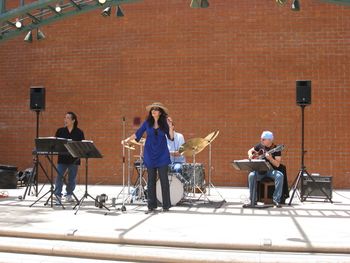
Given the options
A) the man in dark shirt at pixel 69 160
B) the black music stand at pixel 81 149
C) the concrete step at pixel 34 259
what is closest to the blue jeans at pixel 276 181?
the black music stand at pixel 81 149

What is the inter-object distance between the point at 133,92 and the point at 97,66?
4.57 ft

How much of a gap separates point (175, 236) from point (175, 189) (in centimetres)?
299

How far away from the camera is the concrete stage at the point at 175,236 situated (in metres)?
5.53

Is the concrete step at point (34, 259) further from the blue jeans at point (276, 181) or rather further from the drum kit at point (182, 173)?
Result: the blue jeans at point (276, 181)

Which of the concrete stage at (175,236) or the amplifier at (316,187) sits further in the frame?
the amplifier at (316,187)

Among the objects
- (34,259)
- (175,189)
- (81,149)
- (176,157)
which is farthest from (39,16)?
(34,259)

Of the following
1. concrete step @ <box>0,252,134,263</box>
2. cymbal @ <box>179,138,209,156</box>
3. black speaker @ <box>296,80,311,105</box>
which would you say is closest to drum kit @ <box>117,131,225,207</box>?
cymbal @ <box>179,138,209,156</box>

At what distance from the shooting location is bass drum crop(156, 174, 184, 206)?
348 inches

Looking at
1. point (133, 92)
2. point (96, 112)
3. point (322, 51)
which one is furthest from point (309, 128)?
point (96, 112)

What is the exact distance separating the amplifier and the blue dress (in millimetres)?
3240

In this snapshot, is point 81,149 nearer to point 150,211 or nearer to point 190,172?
point 150,211

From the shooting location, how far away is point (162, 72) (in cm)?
1408

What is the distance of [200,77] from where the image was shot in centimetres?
1384

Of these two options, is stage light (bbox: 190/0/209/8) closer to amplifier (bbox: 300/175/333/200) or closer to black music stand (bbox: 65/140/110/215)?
black music stand (bbox: 65/140/110/215)
